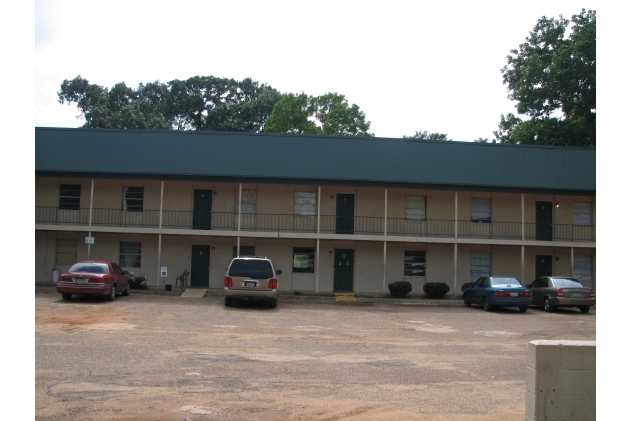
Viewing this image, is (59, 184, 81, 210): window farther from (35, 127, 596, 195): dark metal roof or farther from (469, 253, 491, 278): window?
(469, 253, 491, 278): window

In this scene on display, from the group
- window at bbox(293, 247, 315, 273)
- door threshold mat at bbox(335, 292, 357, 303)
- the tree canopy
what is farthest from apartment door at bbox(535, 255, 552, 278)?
the tree canopy

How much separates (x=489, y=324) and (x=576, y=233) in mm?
13979

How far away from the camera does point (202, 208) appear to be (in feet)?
102

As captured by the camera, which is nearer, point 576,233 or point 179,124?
point 576,233

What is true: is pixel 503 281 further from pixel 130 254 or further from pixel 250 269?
pixel 130 254

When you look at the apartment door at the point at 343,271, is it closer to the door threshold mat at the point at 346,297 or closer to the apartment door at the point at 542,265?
the door threshold mat at the point at 346,297

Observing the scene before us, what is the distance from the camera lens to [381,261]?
31.0 m

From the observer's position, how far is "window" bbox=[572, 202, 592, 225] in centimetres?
3234

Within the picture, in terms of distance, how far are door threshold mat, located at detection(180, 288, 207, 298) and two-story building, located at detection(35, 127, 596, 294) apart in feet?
4.85

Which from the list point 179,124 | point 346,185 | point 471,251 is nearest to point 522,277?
point 471,251

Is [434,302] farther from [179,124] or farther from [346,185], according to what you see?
[179,124]

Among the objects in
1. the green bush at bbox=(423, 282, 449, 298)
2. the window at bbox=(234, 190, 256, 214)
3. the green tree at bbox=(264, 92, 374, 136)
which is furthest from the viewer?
the green tree at bbox=(264, 92, 374, 136)

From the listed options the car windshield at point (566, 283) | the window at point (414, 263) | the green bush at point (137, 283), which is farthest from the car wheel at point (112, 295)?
the car windshield at point (566, 283)

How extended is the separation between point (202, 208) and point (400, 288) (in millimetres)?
10058
